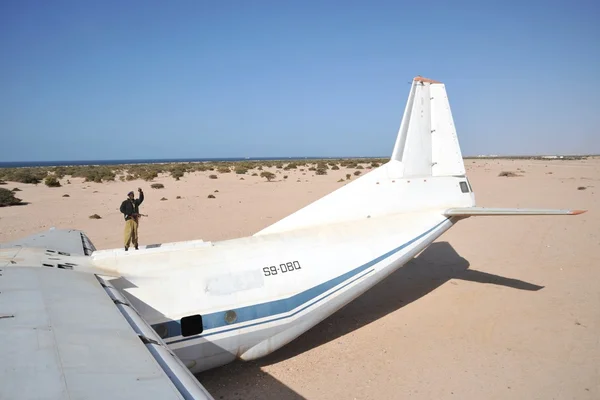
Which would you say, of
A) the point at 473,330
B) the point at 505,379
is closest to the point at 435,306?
the point at 473,330

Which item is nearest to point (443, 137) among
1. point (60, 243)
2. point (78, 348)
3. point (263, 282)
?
point (263, 282)

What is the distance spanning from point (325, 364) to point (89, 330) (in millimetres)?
5368

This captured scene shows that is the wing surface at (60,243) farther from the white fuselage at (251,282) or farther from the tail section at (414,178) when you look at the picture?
the tail section at (414,178)

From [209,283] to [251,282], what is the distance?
82 centimetres

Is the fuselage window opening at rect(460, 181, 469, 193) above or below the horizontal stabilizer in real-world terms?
above

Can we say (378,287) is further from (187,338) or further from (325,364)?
(187,338)

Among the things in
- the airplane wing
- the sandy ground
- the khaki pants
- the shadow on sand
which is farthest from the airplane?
the khaki pants

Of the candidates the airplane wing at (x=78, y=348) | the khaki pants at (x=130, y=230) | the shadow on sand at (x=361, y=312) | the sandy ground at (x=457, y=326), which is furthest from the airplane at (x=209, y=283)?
the khaki pants at (x=130, y=230)

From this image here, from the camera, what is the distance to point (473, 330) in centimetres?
919

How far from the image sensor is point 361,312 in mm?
10281

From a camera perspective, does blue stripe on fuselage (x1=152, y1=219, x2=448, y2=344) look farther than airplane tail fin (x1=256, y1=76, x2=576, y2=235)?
No

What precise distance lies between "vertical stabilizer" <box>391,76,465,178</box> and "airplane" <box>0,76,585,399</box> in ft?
0.11

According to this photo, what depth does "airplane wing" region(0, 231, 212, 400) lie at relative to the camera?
8.67 feet

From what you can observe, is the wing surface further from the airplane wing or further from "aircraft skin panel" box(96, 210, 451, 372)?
the airplane wing
